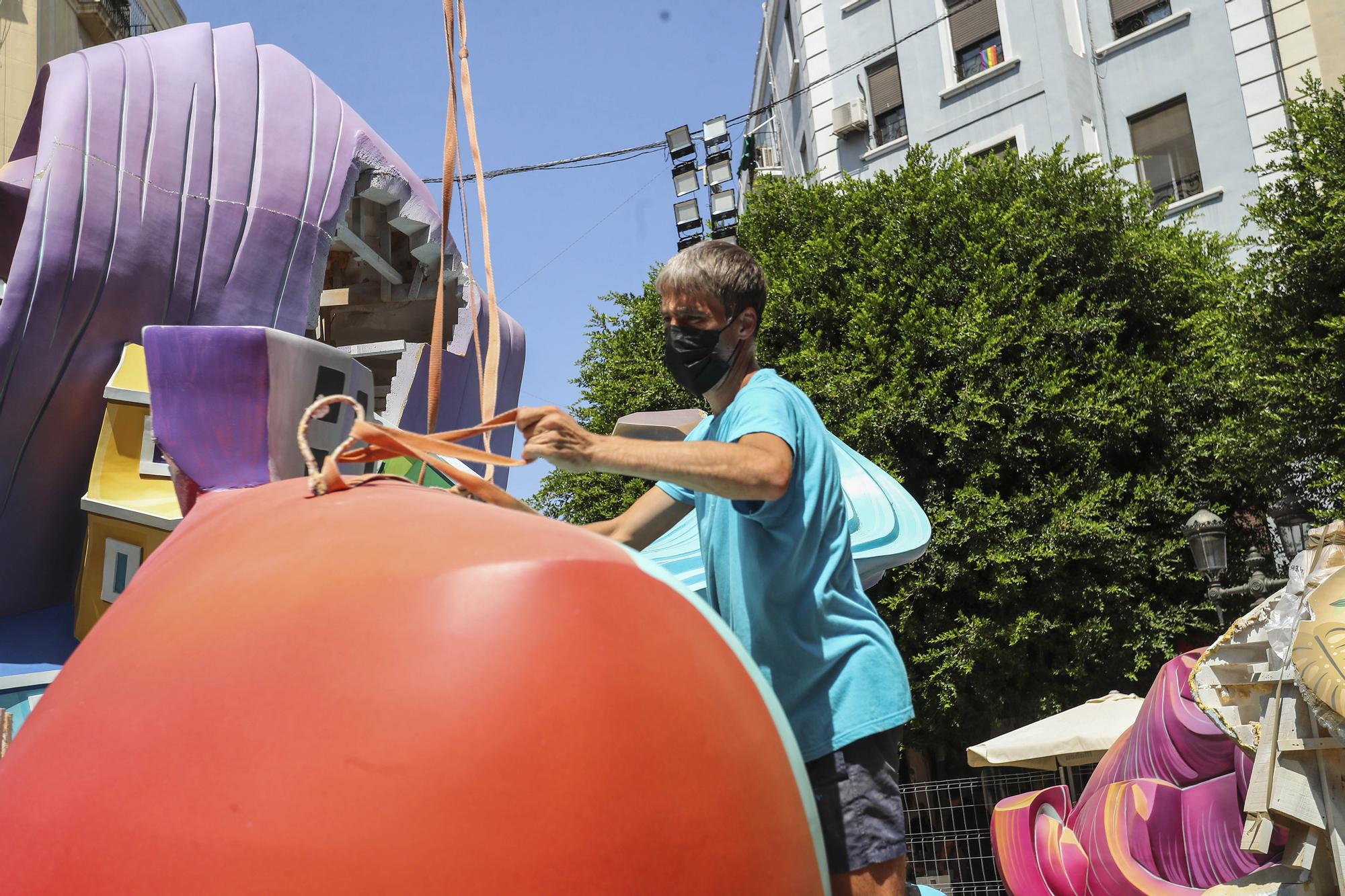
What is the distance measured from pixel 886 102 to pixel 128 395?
1674cm

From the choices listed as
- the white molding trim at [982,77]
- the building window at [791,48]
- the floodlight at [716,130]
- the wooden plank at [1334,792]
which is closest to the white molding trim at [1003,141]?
the white molding trim at [982,77]

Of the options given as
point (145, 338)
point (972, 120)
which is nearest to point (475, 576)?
point (145, 338)

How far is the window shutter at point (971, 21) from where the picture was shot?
18.1 meters

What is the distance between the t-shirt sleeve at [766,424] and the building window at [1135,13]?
58.4 feet

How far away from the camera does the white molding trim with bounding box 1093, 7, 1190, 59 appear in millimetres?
16844

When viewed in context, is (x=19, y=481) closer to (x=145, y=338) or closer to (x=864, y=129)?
(x=145, y=338)

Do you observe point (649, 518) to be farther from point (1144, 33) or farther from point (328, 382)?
point (1144, 33)

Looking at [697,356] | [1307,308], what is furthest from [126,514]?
[1307,308]

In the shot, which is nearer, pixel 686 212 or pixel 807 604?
pixel 807 604

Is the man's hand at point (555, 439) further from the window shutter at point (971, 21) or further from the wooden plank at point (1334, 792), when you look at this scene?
the window shutter at point (971, 21)

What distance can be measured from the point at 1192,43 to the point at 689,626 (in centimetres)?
1804

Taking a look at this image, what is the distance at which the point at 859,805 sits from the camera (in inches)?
73.2

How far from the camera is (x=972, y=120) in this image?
710 inches

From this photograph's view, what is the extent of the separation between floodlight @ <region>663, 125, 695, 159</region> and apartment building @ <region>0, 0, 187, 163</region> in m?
7.98
